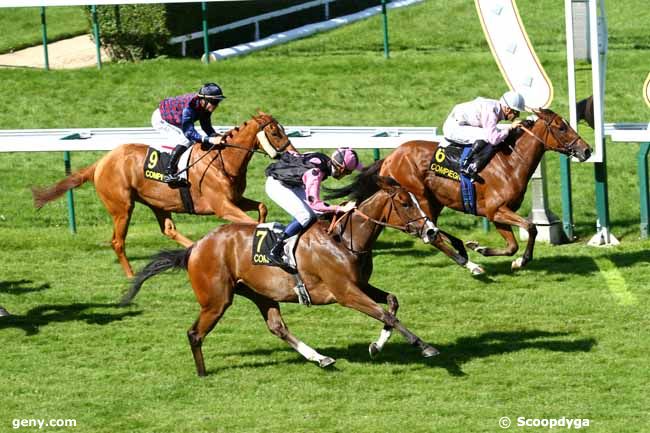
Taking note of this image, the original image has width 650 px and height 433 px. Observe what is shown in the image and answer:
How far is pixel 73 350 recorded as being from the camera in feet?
33.5

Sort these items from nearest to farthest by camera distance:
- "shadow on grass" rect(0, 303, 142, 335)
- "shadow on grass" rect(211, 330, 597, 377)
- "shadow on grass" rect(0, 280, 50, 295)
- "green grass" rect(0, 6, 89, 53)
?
"shadow on grass" rect(211, 330, 597, 377)
"shadow on grass" rect(0, 303, 142, 335)
"shadow on grass" rect(0, 280, 50, 295)
"green grass" rect(0, 6, 89, 53)

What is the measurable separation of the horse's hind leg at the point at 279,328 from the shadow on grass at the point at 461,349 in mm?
305

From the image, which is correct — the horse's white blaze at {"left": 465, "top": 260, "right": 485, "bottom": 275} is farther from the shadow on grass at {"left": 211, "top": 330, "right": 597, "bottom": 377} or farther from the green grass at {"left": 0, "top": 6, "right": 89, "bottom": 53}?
the green grass at {"left": 0, "top": 6, "right": 89, "bottom": 53}

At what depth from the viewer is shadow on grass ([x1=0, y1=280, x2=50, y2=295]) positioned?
1198 cm

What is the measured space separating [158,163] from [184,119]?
1.83 feet

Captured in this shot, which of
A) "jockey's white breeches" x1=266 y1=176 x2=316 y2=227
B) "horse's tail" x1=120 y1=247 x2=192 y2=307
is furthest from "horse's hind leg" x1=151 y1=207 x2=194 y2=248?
"jockey's white breeches" x1=266 y1=176 x2=316 y2=227

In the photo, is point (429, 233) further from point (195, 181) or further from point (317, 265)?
point (195, 181)

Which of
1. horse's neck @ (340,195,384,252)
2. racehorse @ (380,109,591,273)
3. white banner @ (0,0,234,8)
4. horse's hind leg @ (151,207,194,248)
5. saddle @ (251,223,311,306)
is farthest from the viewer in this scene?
white banner @ (0,0,234,8)

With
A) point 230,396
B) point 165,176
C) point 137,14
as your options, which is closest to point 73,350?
point 230,396

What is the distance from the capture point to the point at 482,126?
11.8 meters

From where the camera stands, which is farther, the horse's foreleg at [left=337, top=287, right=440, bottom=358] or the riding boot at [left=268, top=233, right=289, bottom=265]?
the riding boot at [left=268, top=233, right=289, bottom=265]

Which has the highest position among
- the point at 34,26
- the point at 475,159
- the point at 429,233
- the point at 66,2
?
the point at 66,2

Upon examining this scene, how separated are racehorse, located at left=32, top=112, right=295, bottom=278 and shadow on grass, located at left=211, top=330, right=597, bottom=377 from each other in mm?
2178

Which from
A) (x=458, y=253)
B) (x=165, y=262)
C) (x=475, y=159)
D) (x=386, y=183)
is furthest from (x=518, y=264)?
(x=165, y=262)
